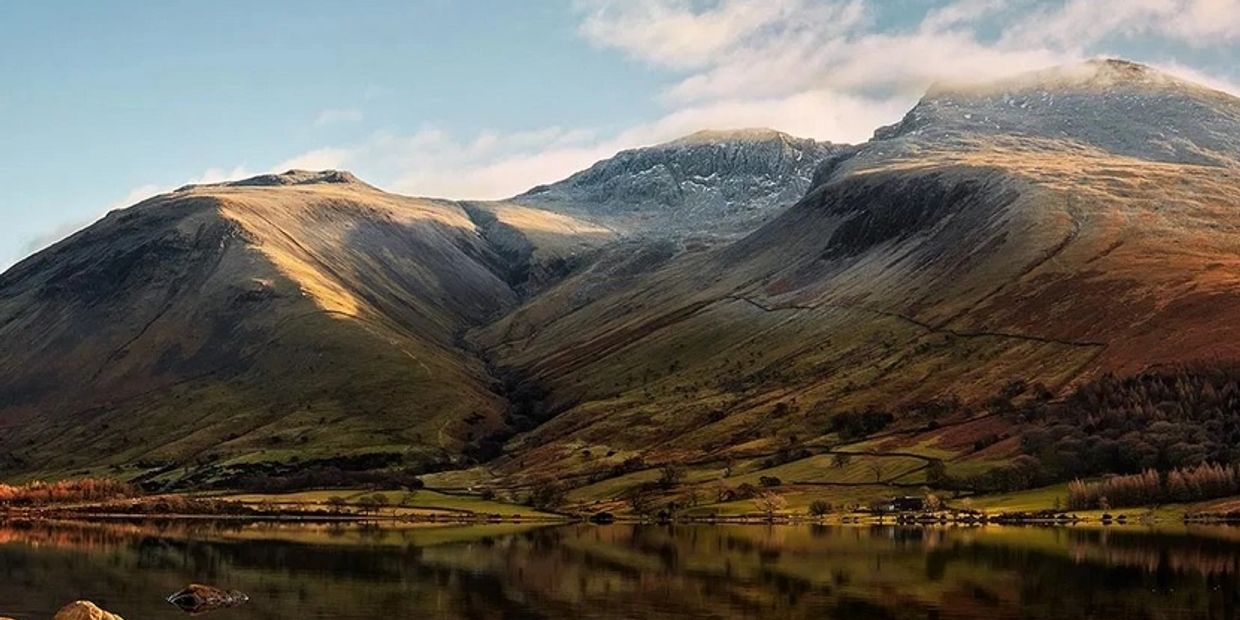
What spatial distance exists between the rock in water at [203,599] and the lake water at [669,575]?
4.30ft

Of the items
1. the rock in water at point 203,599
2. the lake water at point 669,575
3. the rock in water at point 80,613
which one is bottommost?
the lake water at point 669,575

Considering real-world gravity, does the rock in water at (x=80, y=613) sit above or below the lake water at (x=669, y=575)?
above

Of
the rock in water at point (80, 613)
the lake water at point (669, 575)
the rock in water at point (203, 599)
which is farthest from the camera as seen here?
the rock in water at point (203, 599)

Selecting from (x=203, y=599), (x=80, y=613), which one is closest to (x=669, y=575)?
(x=203, y=599)

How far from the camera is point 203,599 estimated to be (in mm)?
106250

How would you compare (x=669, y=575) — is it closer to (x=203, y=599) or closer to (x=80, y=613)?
(x=203, y=599)

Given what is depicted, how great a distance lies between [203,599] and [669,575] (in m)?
43.1

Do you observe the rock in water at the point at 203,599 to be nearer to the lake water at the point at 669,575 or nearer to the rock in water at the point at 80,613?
the lake water at the point at 669,575

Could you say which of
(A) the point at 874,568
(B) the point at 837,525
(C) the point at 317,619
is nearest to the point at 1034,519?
(B) the point at 837,525

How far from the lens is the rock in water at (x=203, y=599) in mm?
104812

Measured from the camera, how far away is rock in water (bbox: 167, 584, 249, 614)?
105m

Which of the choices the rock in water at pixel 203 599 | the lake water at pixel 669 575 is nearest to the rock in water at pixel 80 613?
the lake water at pixel 669 575

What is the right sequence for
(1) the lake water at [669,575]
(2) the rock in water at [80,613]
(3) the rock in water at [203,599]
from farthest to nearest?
(3) the rock in water at [203,599] < (1) the lake water at [669,575] < (2) the rock in water at [80,613]

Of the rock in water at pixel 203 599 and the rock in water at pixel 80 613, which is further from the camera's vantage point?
the rock in water at pixel 203 599
